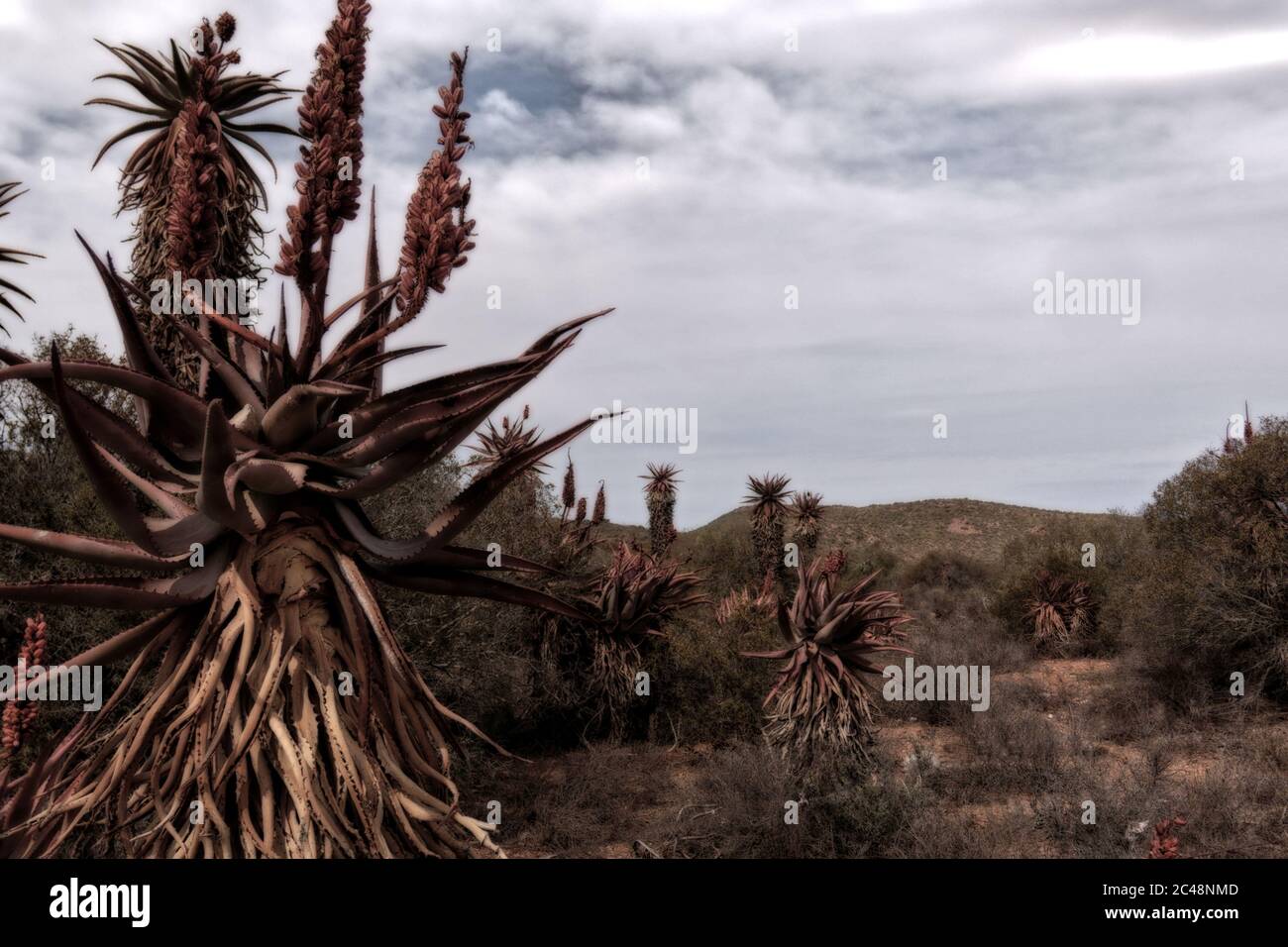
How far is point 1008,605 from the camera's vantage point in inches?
1086

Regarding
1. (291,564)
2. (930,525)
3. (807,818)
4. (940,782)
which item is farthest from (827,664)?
(930,525)

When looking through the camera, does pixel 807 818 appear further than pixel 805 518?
No

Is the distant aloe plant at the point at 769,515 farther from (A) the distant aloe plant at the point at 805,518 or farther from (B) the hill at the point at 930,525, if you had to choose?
(B) the hill at the point at 930,525

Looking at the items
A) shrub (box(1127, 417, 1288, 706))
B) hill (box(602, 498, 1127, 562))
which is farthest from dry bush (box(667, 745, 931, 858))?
hill (box(602, 498, 1127, 562))

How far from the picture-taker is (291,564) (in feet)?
9.62

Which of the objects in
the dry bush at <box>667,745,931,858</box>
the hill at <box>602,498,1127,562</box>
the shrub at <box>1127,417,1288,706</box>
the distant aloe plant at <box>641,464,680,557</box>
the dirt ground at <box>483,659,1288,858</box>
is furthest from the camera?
the hill at <box>602,498,1127,562</box>

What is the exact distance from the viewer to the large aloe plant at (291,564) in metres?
2.71

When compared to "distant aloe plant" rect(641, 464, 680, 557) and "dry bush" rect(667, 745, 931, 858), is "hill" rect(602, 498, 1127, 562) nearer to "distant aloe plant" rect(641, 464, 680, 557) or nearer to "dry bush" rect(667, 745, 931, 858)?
"distant aloe plant" rect(641, 464, 680, 557)

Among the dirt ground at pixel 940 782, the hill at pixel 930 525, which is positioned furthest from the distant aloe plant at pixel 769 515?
the hill at pixel 930 525

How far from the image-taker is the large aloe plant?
8.89ft

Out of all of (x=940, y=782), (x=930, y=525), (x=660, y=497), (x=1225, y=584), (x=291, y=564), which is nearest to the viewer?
(x=291, y=564)

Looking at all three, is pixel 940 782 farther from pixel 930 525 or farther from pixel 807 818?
pixel 930 525

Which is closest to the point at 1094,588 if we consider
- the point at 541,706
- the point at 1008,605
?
the point at 1008,605
